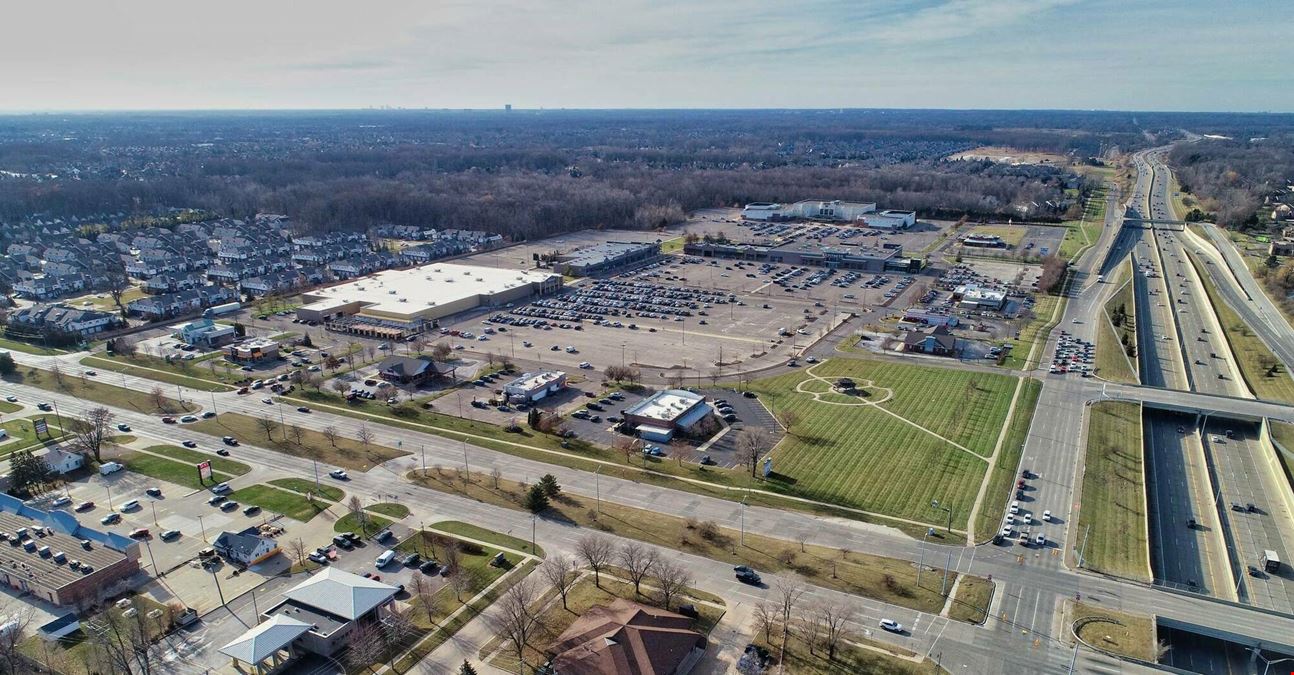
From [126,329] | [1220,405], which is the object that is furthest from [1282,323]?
[126,329]

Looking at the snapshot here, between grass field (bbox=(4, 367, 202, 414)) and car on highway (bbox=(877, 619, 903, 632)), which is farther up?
car on highway (bbox=(877, 619, 903, 632))

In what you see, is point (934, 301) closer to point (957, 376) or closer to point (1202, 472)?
point (957, 376)

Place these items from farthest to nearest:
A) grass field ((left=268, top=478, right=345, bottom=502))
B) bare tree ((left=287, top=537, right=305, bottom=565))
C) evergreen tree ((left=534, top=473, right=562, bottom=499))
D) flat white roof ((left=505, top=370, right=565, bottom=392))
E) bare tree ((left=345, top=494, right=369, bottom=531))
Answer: flat white roof ((left=505, top=370, right=565, bottom=392))
grass field ((left=268, top=478, right=345, bottom=502))
evergreen tree ((left=534, top=473, right=562, bottom=499))
bare tree ((left=345, top=494, right=369, bottom=531))
bare tree ((left=287, top=537, right=305, bottom=565))

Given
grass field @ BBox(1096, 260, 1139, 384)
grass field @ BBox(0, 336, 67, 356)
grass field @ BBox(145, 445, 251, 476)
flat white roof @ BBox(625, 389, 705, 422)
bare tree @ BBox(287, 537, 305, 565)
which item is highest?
flat white roof @ BBox(625, 389, 705, 422)

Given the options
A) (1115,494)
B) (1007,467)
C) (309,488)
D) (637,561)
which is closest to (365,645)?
(637,561)

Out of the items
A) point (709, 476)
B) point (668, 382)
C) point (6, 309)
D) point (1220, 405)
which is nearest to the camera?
point (709, 476)

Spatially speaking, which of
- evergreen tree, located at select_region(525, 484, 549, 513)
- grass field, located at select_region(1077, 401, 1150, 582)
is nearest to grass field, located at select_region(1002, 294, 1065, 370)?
grass field, located at select_region(1077, 401, 1150, 582)

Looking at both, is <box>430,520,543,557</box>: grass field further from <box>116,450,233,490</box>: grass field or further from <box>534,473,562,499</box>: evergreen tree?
<box>116,450,233,490</box>: grass field
